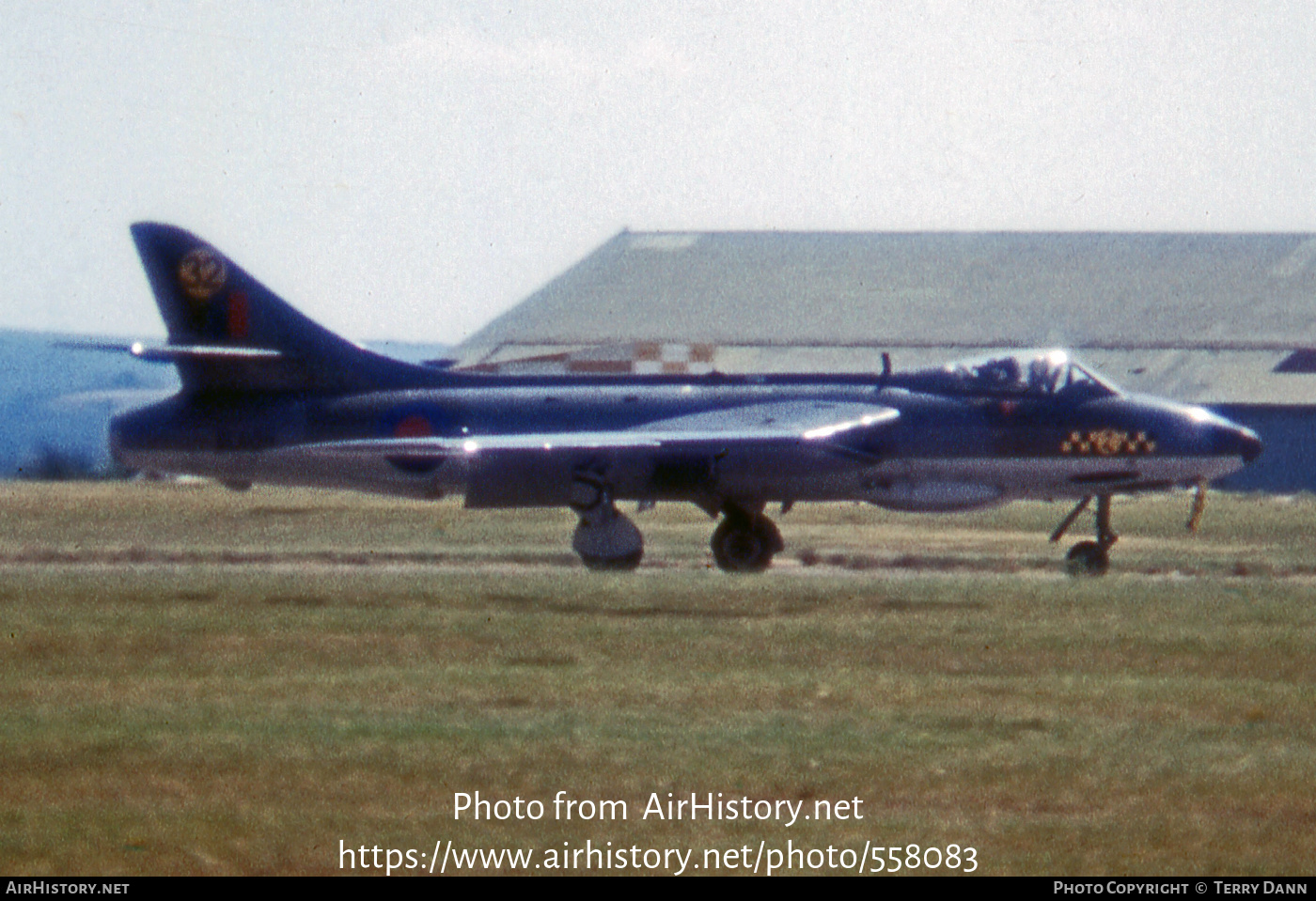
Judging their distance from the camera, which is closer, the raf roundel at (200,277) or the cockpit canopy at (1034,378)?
the cockpit canopy at (1034,378)

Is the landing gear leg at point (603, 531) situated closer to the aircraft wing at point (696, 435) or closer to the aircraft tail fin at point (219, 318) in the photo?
the aircraft wing at point (696, 435)

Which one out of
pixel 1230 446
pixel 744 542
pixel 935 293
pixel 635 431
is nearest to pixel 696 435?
pixel 635 431

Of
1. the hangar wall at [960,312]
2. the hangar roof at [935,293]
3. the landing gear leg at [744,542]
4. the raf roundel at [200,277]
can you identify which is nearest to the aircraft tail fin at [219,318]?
the raf roundel at [200,277]

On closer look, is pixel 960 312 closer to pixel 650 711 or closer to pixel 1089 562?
pixel 1089 562

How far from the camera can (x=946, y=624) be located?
60.1 feet

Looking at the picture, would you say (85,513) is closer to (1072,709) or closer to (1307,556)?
(1307,556)

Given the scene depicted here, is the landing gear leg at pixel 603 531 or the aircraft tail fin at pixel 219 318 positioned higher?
the aircraft tail fin at pixel 219 318

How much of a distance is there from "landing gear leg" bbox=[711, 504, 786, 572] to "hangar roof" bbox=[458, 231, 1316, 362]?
1440 inches

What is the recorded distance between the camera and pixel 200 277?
89.1ft

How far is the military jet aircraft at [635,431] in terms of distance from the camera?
2583 cm

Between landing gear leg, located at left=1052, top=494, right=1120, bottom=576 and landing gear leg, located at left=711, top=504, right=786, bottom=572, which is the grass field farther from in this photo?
landing gear leg, located at left=711, top=504, right=786, bottom=572

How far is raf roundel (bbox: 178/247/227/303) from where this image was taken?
27172 mm

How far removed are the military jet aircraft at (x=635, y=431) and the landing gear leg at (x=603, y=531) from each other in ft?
0.09

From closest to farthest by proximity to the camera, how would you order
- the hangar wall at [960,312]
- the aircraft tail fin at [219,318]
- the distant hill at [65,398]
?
the aircraft tail fin at [219,318] → the distant hill at [65,398] → the hangar wall at [960,312]
